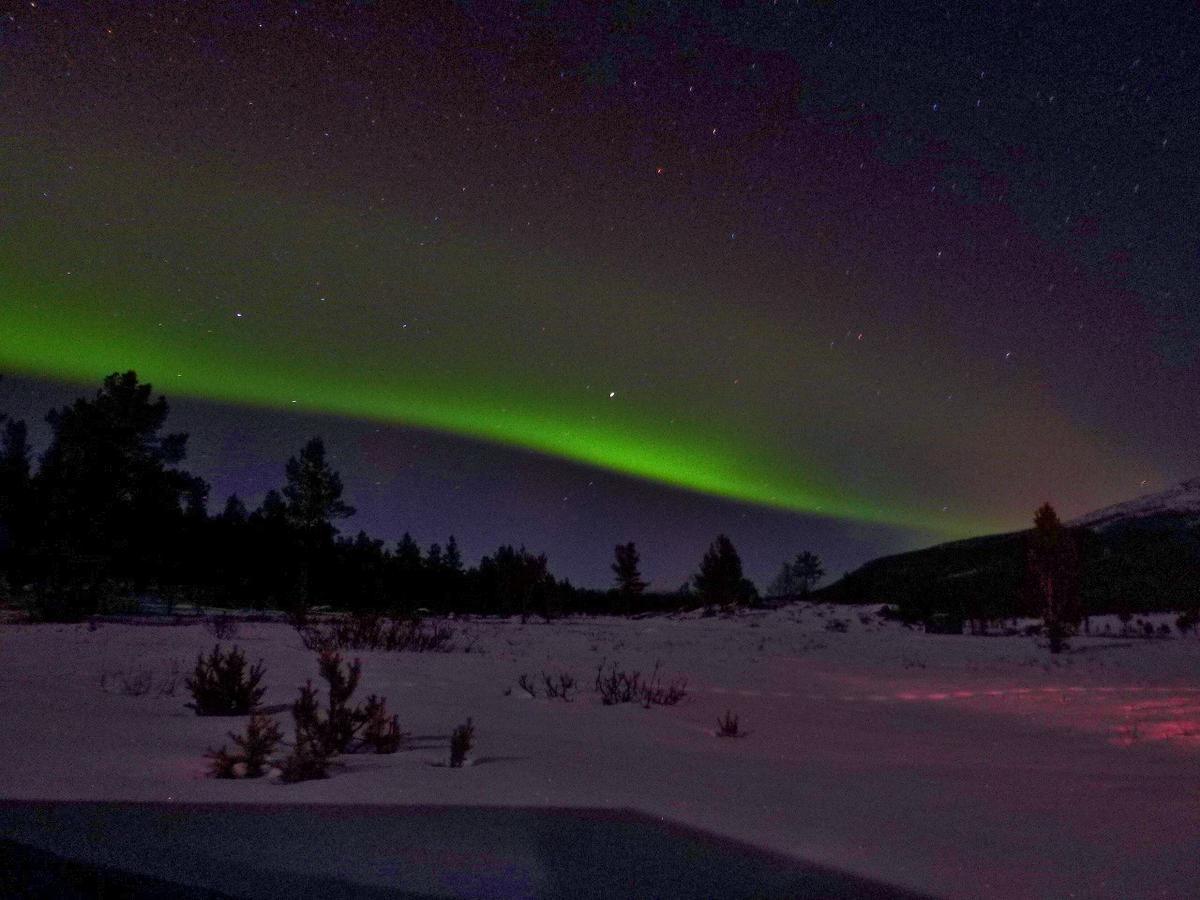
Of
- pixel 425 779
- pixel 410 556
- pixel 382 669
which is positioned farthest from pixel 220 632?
pixel 410 556

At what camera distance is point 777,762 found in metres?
6.67

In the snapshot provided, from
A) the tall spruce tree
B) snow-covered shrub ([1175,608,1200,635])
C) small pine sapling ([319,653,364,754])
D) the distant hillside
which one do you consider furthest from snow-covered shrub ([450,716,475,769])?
snow-covered shrub ([1175,608,1200,635])

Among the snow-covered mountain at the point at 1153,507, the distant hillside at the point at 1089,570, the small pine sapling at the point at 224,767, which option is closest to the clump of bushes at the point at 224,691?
the small pine sapling at the point at 224,767

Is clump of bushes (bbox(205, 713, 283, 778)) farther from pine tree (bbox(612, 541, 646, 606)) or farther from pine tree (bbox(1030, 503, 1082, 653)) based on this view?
pine tree (bbox(612, 541, 646, 606))

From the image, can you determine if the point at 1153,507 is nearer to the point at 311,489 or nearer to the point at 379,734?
the point at 311,489

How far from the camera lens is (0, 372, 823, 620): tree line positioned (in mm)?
28906

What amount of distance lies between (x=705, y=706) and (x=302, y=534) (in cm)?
4888

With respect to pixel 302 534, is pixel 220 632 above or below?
below

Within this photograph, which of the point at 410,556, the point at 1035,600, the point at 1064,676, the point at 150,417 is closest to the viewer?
the point at 1064,676

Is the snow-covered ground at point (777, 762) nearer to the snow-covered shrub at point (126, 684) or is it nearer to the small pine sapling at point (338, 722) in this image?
the snow-covered shrub at point (126, 684)

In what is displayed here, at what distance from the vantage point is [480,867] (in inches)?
144

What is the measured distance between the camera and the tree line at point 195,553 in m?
28.9

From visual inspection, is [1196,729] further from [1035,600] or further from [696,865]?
[1035,600]

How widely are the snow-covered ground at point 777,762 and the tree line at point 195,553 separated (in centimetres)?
1097
